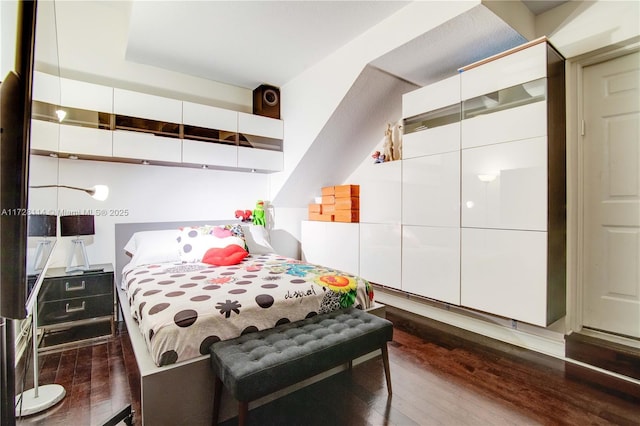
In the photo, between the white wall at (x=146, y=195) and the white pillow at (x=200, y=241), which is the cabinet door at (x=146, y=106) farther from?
the white pillow at (x=200, y=241)

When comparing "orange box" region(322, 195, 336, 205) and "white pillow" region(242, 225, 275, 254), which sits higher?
"orange box" region(322, 195, 336, 205)

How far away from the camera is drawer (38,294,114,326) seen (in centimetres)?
233

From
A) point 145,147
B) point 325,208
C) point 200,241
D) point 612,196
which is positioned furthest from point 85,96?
point 612,196

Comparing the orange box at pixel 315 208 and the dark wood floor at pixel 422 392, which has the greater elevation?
the orange box at pixel 315 208

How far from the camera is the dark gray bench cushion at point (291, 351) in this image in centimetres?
130

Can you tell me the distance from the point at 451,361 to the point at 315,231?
2296mm

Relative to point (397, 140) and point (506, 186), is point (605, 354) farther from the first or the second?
point (397, 140)

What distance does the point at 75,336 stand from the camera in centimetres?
246

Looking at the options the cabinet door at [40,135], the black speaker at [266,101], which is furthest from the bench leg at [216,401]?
the black speaker at [266,101]

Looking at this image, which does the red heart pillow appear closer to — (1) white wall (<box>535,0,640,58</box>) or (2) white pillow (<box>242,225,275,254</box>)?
(2) white pillow (<box>242,225,275,254</box>)

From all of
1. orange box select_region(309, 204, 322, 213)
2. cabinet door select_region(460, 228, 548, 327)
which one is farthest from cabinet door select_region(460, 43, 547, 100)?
orange box select_region(309, 204, 322, 213)

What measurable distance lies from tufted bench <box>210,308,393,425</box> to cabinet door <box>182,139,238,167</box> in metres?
2.32

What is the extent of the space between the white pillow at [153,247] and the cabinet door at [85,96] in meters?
1.23

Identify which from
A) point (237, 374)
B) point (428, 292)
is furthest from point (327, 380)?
point (428, 292)
